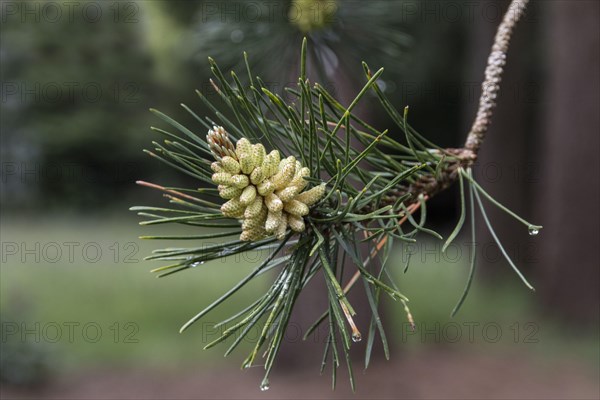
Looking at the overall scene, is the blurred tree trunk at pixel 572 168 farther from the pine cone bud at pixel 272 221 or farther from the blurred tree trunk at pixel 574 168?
the pine cone bud at pixel 272 221

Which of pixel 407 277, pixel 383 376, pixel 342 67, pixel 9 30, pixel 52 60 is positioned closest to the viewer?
pixel 342 67

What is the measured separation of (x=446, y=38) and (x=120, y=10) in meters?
5.08

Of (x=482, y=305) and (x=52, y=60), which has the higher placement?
(x=52, y=60)

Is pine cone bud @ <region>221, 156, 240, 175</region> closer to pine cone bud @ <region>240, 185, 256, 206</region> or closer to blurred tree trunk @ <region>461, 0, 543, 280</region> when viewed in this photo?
pine cone bud @ <region>240, 185, 256, 206</region>

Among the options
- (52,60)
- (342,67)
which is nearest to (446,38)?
(52,60)

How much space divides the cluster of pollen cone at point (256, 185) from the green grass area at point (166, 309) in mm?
3303

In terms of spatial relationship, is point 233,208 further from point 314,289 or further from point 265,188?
point 314,289

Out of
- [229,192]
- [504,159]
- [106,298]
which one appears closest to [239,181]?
[229,192]

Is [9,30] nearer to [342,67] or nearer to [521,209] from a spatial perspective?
[521,209]

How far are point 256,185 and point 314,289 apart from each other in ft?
12.5

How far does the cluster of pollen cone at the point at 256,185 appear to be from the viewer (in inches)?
29.6

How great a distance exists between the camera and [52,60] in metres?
11.2

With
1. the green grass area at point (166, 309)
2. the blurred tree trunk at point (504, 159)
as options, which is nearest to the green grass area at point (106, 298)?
the green grass area at point (166, 309)

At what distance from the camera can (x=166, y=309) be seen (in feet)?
21.7
